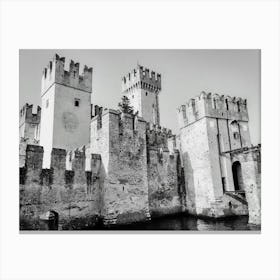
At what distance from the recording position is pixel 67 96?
1210 cm

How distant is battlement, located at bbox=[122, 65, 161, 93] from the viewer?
24.0 m

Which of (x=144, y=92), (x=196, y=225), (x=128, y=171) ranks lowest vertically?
(x=196, y=225)

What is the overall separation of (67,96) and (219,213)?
29.1ft

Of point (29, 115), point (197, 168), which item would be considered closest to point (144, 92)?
point (29, 115)

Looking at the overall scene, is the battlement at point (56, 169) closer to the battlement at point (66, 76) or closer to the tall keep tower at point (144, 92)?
the battlement at point (66, 76)

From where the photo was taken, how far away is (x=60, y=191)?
780cm

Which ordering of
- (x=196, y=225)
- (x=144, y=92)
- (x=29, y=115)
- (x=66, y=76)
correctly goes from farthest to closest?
(x=144, y=92) < (x=29, y=115) < (x=66, y=76) < (x=196, y=225)

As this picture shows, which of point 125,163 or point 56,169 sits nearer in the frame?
point 56,169

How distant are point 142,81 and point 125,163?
1630 centimetres

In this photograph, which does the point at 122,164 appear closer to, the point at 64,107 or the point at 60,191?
the point at 60,191

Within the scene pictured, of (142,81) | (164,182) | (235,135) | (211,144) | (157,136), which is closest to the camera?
(211,144)

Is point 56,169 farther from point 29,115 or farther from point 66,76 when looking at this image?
point 29,115

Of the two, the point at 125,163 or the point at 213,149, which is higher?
the point at 213,149
